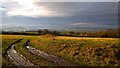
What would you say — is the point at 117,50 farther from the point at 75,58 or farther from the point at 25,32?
the point at 25,32

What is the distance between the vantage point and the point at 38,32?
6569 centimetres

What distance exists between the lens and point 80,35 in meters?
52.8

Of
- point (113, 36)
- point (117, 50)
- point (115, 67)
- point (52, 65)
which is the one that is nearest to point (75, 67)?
point (52, 65)

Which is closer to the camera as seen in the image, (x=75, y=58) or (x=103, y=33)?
(x=75, y=58)

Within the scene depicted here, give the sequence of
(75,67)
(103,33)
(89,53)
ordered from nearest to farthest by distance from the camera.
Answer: (75,67)
(89,53)
(103,33)

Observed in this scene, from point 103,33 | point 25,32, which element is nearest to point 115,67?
point 103,33

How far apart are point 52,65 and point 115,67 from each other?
21.5 ft

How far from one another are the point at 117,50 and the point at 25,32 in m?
50.0

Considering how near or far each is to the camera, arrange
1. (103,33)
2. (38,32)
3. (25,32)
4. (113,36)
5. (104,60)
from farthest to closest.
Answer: (25,32)
(38,32)
(103,33)
(113,36)
(104,60)

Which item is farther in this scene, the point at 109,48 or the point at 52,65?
the point at 109,48

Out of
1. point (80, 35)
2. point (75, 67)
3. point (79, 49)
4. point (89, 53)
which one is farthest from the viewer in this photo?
point (80, 35)

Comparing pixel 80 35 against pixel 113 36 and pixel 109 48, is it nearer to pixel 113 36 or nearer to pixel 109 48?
pixel 113 36

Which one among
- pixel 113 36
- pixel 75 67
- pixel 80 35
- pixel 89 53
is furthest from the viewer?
pixel 80 35

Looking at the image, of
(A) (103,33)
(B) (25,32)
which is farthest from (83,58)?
(B) (25,32)
